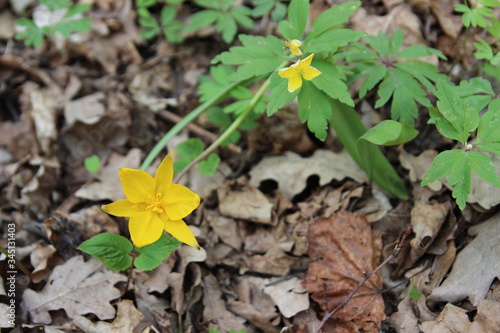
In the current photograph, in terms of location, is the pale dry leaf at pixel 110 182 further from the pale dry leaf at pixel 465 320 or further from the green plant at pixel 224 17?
the pale dry leaf at pixel 465 320

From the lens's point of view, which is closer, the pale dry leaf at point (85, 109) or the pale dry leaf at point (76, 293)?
the pale dry leaf at point (76, 293)

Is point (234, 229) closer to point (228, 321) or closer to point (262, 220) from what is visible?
point (262, 220)

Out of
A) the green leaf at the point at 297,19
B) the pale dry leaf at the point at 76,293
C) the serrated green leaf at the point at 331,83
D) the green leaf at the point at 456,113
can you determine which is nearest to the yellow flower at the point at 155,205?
the pale dry leaf at the point at 76,293

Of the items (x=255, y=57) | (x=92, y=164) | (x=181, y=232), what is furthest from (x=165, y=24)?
(x=181, y=232)

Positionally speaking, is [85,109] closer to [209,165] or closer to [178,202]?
[209,165]

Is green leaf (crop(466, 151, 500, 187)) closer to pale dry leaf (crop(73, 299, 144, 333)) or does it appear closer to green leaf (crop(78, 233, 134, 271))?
green leaf (crop(78, 233, 134, 271))

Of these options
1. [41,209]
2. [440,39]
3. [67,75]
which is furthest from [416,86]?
[67,75]
